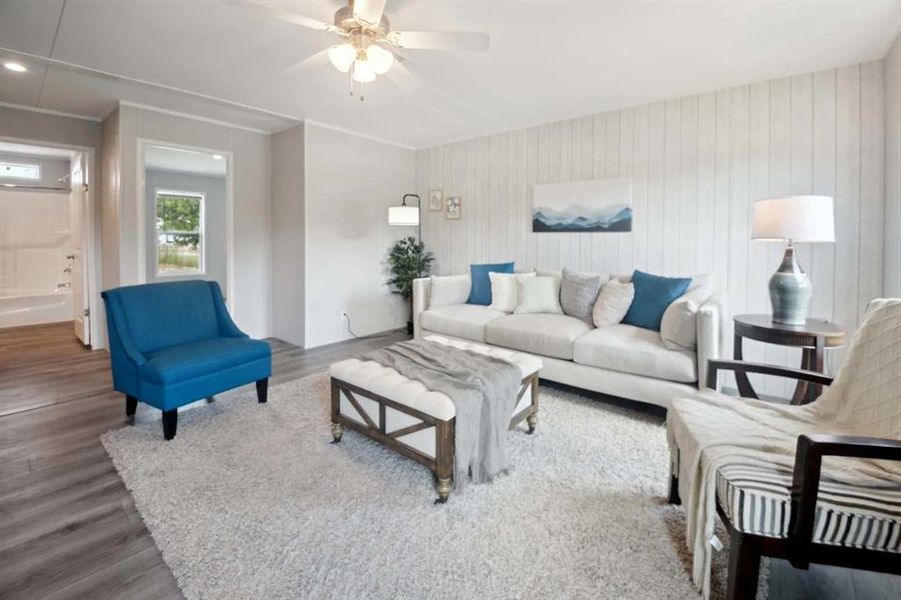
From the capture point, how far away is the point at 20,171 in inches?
234

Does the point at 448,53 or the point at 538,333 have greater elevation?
the point at 448,53

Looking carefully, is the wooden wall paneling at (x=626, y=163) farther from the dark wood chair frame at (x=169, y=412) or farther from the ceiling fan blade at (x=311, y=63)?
the dark wood chair frame at (x=169, y=412)

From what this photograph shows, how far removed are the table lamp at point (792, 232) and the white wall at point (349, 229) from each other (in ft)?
13.4

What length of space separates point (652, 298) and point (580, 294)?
61cm

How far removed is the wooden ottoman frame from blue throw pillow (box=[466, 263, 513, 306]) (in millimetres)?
1997

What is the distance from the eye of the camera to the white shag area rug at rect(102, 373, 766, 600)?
145 centimetres

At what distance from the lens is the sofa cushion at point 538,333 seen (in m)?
3.23

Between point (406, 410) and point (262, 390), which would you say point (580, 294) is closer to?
point (406, 410)

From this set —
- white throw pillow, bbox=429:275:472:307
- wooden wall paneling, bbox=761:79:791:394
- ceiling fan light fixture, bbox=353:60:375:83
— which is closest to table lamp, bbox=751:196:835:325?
wooden wall paneling, bbox=761:79:791:394

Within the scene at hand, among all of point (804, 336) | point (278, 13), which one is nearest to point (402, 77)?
point (278, 13)

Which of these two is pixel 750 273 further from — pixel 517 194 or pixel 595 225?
pixel 517 194

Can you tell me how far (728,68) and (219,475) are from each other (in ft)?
14.2

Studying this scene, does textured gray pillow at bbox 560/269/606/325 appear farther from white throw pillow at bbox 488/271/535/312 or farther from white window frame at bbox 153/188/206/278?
white window frame at bbox 153/188/206/278

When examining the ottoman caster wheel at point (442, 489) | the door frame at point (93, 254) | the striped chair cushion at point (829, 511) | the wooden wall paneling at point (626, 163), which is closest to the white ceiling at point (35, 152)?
the door frame at point (93, 254)
